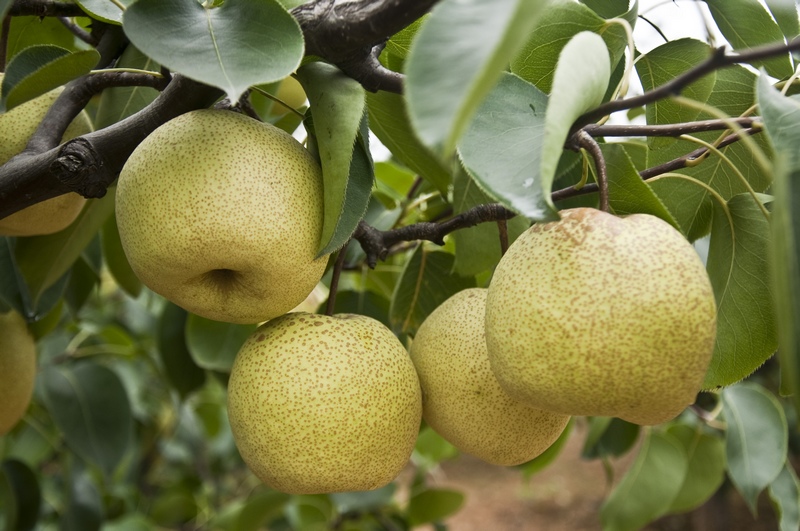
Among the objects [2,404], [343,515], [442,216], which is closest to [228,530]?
[343,515]

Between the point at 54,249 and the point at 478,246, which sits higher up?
the point at 478,246

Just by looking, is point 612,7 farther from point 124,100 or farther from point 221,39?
point 124,100

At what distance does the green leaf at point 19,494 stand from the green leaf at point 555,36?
1258mm

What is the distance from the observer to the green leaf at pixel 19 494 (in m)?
1.35

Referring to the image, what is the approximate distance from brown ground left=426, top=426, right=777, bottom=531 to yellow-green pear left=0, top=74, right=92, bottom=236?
3586 millimetres

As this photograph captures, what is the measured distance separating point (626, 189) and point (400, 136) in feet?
1.01

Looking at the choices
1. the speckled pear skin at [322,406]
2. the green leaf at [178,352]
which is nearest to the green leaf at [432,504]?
the green leaf at [178,352]

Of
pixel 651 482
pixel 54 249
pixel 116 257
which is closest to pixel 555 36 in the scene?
pixel 54 249

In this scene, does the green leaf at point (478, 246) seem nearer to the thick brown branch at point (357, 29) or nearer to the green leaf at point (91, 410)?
the thick brown branch at point (357, 29)

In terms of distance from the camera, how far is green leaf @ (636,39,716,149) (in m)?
0.79

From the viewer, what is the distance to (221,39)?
60 centimetres

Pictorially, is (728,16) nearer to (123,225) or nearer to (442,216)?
(442,216)

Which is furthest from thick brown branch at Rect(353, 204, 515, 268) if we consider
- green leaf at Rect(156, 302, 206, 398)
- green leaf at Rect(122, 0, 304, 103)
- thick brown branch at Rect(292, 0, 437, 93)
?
green leaf at Rect(156, 302, 206, 398)

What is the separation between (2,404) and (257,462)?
0.57 metres
